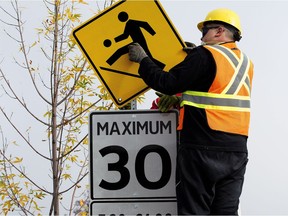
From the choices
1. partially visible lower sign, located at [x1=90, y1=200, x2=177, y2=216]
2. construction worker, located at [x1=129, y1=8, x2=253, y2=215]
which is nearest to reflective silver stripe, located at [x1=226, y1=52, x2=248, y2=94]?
construction worker, located at [x1=129, y1=8, x2=253, y2=215]

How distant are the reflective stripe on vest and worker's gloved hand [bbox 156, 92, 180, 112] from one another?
0.27m

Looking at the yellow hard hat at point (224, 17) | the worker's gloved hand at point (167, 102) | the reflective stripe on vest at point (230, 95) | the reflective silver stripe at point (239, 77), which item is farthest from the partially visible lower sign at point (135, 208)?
the yellow hard hat at point (224, 17)

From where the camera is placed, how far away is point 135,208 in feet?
15.7

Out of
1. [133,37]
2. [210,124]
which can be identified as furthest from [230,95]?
[133,37]

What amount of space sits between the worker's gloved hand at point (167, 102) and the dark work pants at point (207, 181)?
1.39ft

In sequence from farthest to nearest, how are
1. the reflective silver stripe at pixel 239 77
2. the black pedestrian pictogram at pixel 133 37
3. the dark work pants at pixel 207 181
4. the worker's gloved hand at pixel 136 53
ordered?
the black pedestrian pictogram at pixel 133 37 < the worker's gloved hand at pixel 136 53 < the reflective silver stripe at pixel 239 77 < the dark work pants at pixel 207 181

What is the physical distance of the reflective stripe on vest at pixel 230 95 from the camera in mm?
4480

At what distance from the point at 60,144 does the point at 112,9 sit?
10.00ft

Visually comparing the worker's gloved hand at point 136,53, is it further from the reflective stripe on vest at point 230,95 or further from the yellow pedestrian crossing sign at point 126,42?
the reflective stripe on vest at point 230,95

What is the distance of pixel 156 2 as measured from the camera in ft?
16.2

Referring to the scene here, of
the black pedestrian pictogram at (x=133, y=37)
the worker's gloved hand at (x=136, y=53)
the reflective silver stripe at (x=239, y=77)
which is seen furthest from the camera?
the black pedestrian pictogram at (x=133, y=37)

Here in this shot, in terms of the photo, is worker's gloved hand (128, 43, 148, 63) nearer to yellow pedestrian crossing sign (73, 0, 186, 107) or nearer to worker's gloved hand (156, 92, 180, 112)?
yellow pedestrian crossing sign (73, 0, 186, 107)

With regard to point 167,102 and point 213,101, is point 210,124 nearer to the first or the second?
point 213,101

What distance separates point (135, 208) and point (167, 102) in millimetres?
802
